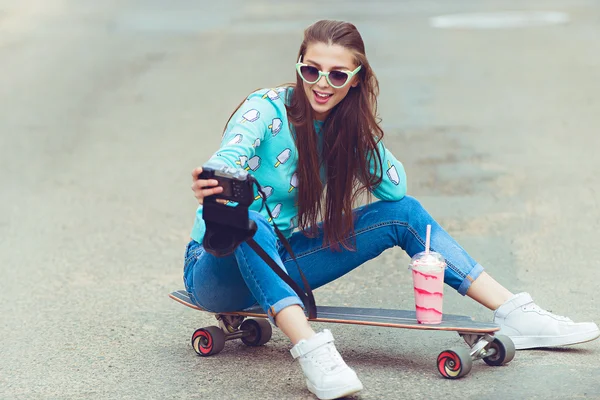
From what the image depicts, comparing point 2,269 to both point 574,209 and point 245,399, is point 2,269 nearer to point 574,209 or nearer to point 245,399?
point 245,399

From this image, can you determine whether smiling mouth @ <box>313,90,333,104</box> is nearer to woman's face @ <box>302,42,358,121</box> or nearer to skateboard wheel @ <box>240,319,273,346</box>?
woman's face @ <box>302,42,358,121</box>

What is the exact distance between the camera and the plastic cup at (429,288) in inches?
140

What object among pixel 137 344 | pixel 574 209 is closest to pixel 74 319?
pixel 137 344

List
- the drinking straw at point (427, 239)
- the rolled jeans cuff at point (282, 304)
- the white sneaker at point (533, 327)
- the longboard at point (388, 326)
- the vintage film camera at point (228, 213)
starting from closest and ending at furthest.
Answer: the vintage film camera at point (228, 213), the rolled jeans cuff at point (282, 304), the longboard at point (388, 326), the drinking straw at point (427, 239), the white sneaker at point (533, 327)

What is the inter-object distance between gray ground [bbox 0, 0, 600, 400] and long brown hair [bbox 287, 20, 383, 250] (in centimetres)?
56

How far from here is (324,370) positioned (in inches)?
128

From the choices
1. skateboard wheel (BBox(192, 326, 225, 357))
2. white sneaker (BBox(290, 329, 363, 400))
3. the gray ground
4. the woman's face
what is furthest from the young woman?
white sneaker (BBox(290, 329, 363, 400))

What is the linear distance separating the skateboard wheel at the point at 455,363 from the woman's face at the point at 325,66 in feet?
3.26

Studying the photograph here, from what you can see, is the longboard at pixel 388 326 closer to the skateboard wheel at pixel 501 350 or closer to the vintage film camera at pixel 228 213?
the skateboard wheel at pixel 501 350

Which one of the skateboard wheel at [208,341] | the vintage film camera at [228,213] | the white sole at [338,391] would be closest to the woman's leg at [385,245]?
the skateboard wheel at [208,341]

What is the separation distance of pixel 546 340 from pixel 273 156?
123 cm

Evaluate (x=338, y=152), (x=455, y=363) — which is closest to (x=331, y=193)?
(x=338, y=152)

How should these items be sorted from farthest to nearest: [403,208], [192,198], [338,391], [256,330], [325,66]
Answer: [192,198], [256,330], [403,208], [325,66], [338,391]

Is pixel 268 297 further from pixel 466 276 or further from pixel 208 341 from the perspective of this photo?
pixel 466 276
